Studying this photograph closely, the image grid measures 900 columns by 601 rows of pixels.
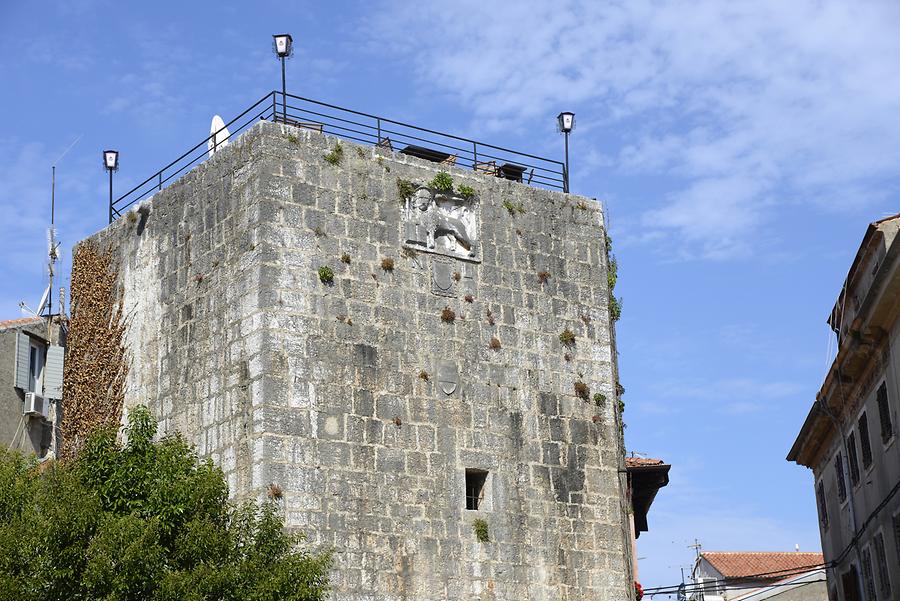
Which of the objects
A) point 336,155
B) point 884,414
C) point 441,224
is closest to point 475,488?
point 441,224

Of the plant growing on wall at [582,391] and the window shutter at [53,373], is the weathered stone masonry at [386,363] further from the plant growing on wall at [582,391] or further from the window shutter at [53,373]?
the window shutter at [53,373]

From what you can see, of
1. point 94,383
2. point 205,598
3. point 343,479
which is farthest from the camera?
point 94,383

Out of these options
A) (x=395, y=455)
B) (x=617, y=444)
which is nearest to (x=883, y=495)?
(x=617, y=444)

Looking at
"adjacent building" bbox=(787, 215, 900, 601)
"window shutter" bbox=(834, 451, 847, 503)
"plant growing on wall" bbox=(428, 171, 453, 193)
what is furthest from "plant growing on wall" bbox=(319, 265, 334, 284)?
"window shutter" bbox=(834, 451, 847, 503)

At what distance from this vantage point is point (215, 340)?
2484 cm

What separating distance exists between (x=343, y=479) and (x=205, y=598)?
15.1 ft

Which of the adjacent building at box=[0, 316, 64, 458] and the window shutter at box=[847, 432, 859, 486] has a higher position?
the adjacent building at box=[0, 316, 64, 458]

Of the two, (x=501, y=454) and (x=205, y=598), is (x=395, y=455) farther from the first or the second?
(x=205, y=598)

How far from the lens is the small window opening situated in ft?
83.1

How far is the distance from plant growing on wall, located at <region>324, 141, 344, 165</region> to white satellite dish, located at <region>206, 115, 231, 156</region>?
2316mm

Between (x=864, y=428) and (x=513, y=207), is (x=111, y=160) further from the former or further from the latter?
(x=864, y=428)

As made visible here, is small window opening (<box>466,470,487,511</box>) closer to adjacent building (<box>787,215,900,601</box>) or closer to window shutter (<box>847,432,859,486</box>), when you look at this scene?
adjacent building (<box>787,215,900,601</box>)

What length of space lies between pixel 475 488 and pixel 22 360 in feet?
29.6

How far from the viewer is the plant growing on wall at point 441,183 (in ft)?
86.4
